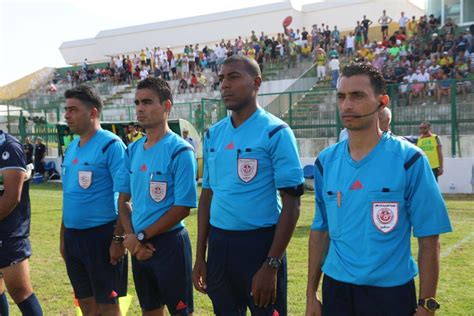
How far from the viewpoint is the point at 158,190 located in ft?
11.9

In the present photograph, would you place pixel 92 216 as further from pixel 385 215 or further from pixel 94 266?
pixel 385 215

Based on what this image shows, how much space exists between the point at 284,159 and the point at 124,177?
56.4 inches

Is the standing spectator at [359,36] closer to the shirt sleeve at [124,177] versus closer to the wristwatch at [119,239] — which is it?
the shirt sleeve at [124,177]

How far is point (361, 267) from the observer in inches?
99.4

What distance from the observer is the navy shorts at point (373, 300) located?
8.16 ft

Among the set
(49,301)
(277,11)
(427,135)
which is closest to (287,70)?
(277,11)

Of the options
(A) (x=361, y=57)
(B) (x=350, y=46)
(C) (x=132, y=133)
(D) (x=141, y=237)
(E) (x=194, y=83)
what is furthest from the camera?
(E) (x=194, y=83)

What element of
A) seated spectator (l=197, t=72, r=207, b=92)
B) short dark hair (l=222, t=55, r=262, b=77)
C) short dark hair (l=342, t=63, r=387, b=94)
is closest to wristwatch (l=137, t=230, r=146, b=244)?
short dark hair (l=222, t=55, r=262, b=77)

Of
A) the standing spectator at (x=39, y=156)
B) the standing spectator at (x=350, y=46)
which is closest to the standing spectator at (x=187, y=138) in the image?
the standing spectator at (x=39, y=156)

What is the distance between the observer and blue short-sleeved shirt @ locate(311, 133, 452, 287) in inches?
96.3

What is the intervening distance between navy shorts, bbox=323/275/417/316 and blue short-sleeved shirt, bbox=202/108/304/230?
2.30 ft

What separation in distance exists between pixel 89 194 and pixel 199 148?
14559 mm

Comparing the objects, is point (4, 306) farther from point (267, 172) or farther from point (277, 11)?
point (277, 11)

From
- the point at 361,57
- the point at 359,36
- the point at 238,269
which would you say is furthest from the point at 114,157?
the point at 359,36
